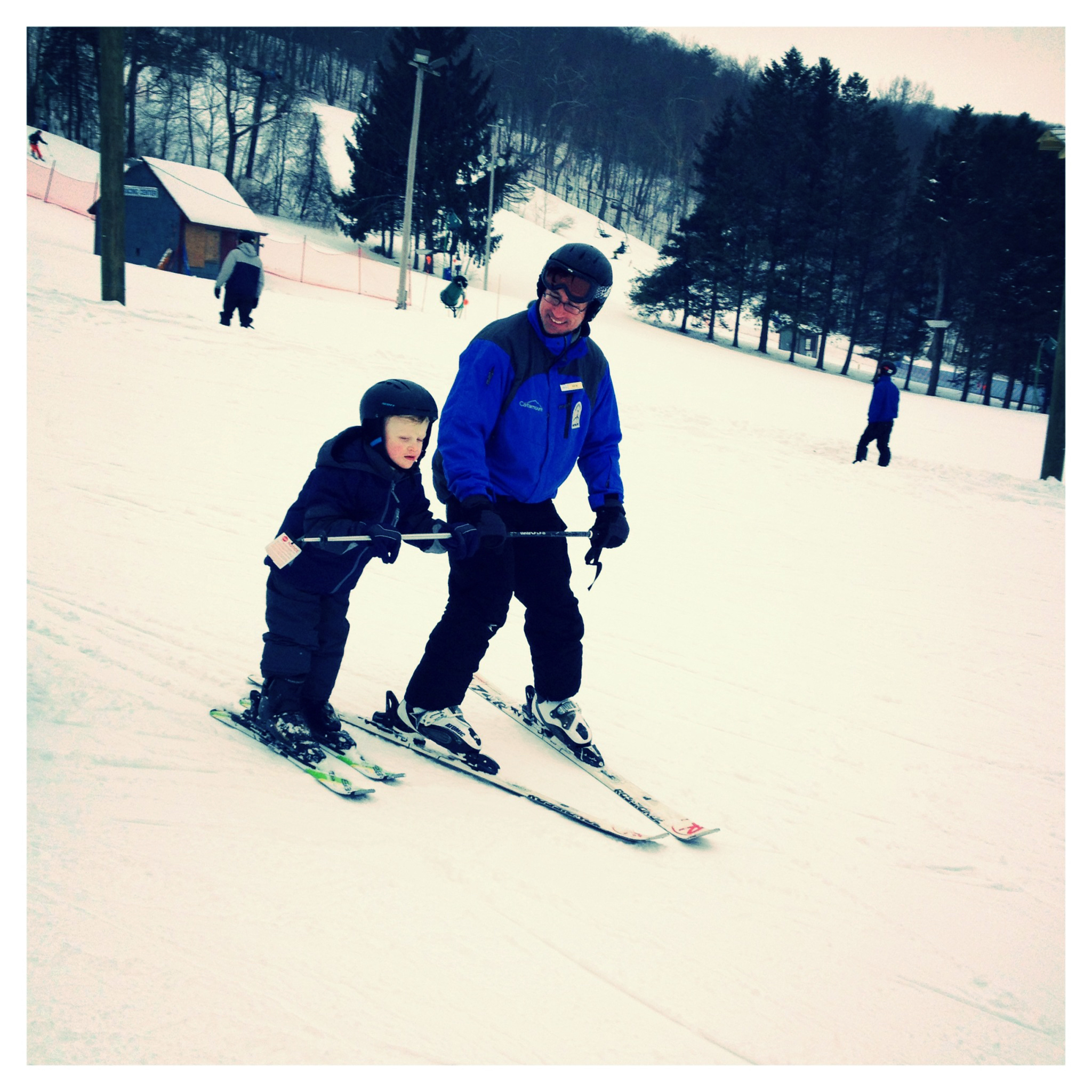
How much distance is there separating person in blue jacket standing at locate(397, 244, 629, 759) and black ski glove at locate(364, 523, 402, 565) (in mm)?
255

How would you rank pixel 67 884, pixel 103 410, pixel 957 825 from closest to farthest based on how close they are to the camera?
pixel 67 884, pixel 957 825, pixel 103 410

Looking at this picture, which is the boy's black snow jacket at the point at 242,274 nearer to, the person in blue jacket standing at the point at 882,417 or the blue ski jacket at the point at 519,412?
the person in blue jacket standing at the point at 882,417

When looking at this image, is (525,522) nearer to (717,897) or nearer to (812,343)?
(717,897)

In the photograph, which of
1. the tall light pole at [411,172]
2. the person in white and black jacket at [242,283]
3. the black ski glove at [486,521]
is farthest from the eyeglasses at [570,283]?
the tall light pole at [411,172]

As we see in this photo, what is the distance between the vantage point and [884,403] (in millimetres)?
11008

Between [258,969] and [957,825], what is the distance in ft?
7.94

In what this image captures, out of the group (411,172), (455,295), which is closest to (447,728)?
(455,295)

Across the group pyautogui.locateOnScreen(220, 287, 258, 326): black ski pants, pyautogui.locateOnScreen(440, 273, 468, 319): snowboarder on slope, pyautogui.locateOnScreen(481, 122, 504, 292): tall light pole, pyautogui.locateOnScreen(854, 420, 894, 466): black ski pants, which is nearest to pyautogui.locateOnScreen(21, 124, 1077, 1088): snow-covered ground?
pyautogui.locateOnScreen(854, 420, 894, 466): black ski pants

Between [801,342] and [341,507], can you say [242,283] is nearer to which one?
[341,507]

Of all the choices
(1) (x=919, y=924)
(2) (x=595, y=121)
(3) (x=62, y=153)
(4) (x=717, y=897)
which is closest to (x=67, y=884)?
(4) (x=717, y=897)

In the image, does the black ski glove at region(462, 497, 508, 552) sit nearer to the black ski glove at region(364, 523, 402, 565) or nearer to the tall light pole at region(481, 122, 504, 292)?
the black ski glove at region(364, 523, 402, 565)

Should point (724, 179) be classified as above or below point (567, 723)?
above

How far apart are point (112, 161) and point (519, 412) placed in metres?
10.2

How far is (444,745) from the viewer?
9.66 ft
